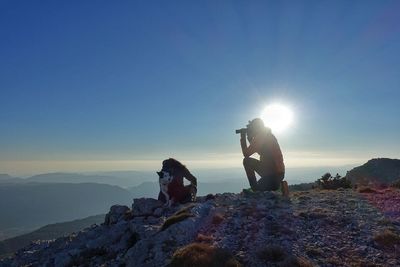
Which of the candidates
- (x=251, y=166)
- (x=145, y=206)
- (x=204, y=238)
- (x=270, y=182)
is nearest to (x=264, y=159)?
(x=251, y=166)

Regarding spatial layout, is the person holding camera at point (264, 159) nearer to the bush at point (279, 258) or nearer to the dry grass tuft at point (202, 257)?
the bush at point (279, 258)

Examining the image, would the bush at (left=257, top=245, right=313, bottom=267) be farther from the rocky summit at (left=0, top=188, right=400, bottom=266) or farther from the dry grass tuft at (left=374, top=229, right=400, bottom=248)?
the dry grass tuft at (left=374, top=229, right=400, bottom=248)

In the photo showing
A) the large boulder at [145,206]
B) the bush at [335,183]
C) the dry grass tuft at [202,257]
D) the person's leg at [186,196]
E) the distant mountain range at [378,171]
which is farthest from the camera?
the distant mountain range at [378,171]

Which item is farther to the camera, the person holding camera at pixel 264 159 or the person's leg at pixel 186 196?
the person's leg at pixel 186 196

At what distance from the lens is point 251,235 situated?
1486 cm

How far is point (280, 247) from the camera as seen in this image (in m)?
12.9

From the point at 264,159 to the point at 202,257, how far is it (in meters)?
11.3

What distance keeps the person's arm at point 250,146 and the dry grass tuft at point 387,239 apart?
9.91 metres

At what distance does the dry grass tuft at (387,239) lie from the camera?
13278mm

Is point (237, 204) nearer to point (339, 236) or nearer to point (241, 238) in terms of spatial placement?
point (241, 238)

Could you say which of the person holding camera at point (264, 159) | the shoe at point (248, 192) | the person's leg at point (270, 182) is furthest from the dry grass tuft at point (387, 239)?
the shoe at point (248, 192)

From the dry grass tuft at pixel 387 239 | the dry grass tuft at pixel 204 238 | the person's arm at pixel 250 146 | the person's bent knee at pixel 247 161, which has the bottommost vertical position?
the dry grass tuft at pixel 204 238

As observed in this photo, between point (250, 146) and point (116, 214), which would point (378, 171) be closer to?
point (250, 146)

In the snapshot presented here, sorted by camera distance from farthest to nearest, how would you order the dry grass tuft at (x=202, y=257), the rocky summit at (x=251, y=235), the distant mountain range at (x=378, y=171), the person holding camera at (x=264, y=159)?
1. the distant mountain range at (x=378, y=171)
2. the person holding camera at (x=264, y=159)
3. the rocky summit at (x=251, y=235)
4. the dry grass tuft at (x=202, y=257)
